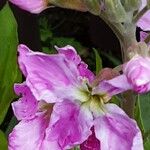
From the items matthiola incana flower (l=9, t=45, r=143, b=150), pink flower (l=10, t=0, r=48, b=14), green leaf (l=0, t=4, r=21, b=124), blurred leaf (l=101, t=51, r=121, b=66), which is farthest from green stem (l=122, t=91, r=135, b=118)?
blurred leaf (l=101, t=51, r=121, b=66)

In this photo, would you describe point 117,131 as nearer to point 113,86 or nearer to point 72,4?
point 113,86

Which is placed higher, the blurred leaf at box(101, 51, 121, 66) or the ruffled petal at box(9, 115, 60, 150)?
the ruffled petal at box(9, 115, 60, 150)

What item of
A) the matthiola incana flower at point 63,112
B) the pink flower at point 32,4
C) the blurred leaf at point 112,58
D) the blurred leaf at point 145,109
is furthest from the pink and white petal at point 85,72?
the blurred leaf at point 112,58

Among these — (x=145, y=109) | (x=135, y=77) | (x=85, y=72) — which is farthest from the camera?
(x=145, y=109)

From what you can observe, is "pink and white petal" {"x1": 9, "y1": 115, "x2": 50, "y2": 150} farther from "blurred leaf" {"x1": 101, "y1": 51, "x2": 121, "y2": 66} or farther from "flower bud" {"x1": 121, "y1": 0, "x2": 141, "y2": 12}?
"blurred leaf" {"x1": 101, "y1": 51, "x2": 121, "y2": 66}

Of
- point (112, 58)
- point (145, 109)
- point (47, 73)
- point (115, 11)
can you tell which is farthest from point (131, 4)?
point (112, 58)
